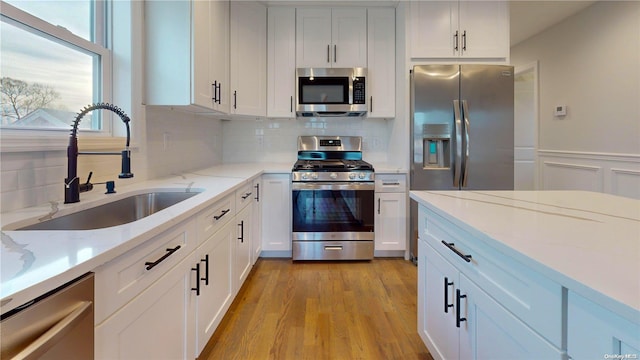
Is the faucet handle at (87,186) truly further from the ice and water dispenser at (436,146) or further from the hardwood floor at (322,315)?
the ice and water dispenser at (436,146)

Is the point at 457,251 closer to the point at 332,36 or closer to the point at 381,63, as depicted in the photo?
the point at 381,63

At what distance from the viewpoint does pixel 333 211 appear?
2969mm

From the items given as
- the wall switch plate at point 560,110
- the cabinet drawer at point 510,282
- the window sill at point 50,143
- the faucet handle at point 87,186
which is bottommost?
the cabinet drawer at point 510,282

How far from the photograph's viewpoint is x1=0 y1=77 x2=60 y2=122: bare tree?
1.23m

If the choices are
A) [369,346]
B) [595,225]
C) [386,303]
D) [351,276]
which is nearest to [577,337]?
[595,225]

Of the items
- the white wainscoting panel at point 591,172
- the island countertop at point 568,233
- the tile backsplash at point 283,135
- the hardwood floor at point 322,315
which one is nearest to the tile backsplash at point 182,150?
the tile backsplash at point 283,135

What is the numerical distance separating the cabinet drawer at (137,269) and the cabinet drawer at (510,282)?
1019mm

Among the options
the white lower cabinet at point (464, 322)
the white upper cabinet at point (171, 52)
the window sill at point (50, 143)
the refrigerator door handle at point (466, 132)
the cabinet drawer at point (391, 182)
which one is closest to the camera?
the white lower cabinet at point (464, 322)

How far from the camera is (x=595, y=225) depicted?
95cm

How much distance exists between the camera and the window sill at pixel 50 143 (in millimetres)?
1159

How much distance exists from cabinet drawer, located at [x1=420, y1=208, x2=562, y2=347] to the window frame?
5.42ft

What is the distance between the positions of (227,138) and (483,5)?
287 centimetres

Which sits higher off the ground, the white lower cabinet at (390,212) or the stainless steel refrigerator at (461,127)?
the stainless steel refrigerator at (461,127)

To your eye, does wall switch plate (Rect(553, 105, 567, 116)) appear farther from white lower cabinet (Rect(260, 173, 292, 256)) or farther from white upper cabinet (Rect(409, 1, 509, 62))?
white lower cabinet (Rect(260, 173, 292, 256))
